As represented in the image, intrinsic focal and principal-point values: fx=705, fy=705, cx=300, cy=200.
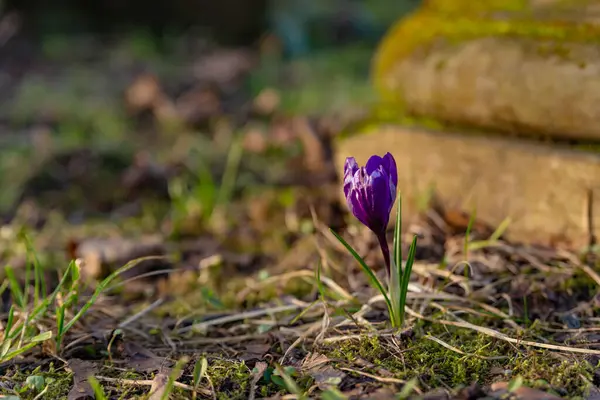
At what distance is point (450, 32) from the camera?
2.69m

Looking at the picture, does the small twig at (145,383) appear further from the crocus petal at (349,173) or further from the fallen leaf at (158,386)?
the crocus petal at (349,173)

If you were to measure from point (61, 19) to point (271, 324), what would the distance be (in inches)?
329

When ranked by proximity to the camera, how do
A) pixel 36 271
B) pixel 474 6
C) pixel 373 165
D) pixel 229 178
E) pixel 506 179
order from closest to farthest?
pixel 373 165
pixel 36 271
pixel 506 179
pixel 474 6
pixel 229 178

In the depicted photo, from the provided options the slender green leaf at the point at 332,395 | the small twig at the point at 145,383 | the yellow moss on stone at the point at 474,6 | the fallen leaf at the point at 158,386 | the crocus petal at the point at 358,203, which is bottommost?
the small twig at the point at 145,383

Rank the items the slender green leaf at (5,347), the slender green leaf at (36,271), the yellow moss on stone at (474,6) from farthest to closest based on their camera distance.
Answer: the yellow moss on stone at (474,6) → the slender green leaf at (36,271) → the slender green leaf at (5,347)

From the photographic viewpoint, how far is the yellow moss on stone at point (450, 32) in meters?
2.30

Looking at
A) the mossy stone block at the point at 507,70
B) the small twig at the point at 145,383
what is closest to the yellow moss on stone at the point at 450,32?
the mossy stone block at the point at 507,70

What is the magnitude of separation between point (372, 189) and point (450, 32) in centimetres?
136

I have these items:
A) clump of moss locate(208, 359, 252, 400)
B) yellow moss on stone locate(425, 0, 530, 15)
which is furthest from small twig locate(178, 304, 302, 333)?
yellow moss on stone locate(425, 0, 530, 15)

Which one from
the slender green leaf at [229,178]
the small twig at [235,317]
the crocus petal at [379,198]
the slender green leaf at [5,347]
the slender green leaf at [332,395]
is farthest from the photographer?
the slender green leaf at [229,178]

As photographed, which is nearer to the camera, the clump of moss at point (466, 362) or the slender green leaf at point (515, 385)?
the slender green leaf at point (515, 385)

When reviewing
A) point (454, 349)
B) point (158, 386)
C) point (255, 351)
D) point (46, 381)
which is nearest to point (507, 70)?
point (454, 349)

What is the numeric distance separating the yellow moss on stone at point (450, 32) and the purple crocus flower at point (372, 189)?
106 centimetres

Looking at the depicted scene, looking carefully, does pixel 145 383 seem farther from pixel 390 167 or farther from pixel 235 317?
pixel 390 167
